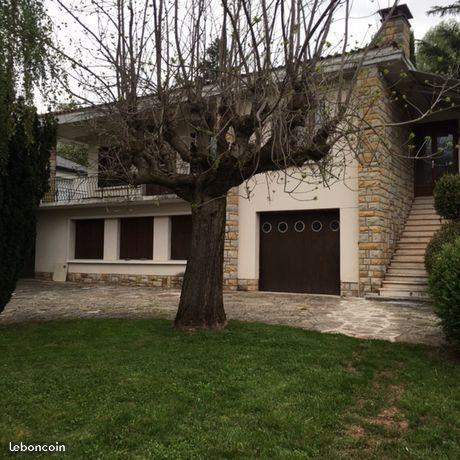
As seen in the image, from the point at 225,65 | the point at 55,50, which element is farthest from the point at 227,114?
the point at 55,50

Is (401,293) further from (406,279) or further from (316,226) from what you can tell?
(316,226)

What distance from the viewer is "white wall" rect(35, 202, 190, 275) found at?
15586 mm

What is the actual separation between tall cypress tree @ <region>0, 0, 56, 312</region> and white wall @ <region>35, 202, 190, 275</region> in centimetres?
761

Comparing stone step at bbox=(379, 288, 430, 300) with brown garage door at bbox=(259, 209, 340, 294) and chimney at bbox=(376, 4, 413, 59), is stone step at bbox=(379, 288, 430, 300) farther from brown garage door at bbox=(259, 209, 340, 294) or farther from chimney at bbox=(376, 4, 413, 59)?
chimney at bbox=(376, 4, 413, 59)

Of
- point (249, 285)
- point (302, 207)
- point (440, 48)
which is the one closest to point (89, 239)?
point (249, 285)

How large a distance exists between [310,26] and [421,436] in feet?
14.9

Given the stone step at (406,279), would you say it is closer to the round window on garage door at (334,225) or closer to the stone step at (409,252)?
the stone step at (409,252)

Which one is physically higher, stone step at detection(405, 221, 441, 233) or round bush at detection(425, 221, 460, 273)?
stone step at detection(405, 221, 441, 233)

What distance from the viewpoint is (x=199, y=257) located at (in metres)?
7.02

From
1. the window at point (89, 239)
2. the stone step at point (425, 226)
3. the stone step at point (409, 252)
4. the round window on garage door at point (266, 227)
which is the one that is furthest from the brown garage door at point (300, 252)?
the window at point (89, 239)

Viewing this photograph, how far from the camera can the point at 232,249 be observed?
45.2 feet

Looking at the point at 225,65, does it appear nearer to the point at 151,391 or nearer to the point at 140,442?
the point at 151,391

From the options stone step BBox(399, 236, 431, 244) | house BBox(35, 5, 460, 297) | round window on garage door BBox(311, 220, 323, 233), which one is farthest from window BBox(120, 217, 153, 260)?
stone step BBox(399, 236, 431, 244)

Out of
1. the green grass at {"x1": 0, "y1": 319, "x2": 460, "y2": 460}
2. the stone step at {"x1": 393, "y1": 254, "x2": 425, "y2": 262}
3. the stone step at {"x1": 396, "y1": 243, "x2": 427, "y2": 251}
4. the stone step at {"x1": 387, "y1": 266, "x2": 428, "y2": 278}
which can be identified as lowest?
the green grass at {"x1": 0, "y1": 319, "x2": 460, "y2": 460}
